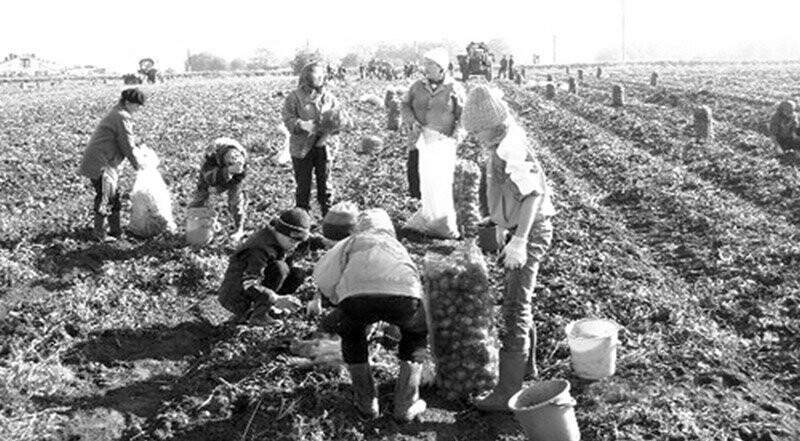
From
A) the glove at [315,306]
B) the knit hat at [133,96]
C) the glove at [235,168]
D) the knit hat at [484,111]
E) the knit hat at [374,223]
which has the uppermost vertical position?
the knit hat at [133,96]

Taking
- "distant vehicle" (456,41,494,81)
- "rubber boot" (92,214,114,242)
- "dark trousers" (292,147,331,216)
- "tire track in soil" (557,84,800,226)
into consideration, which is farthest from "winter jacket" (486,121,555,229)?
"distant vehicle" (456,41,494,81)

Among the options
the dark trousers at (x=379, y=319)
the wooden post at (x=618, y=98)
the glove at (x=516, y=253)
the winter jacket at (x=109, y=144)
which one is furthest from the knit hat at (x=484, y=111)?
the wooden post at (x=618, y=98)

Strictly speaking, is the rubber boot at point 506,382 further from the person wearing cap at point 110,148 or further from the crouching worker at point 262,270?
the person wearing cap at point 110,148

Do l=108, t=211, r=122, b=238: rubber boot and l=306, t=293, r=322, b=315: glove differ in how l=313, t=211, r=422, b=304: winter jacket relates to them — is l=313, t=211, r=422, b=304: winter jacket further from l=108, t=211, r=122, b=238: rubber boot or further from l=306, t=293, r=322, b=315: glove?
l=108, t=211, r=122, b=238: rubber boot

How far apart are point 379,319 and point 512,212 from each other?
88 cm

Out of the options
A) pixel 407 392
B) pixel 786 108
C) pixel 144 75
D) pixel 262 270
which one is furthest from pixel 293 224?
pixel 144 75

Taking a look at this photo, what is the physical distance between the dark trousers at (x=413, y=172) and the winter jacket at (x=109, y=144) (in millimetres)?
2710

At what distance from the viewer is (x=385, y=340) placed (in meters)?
5.34

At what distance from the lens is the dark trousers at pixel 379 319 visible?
13.6 feet

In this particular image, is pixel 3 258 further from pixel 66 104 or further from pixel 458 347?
pixel 66 104

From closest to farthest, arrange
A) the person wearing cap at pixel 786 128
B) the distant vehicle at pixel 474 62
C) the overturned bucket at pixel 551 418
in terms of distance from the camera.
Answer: the overturned bucket at pixel 551 418 → the person wearing cap at pixel 786 128 → the distant vehicle at pixel 474 62

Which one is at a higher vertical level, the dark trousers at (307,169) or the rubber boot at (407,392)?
the dark trousers at (307,169)

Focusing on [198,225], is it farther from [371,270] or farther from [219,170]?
[371,270]

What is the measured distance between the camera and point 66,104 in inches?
975
